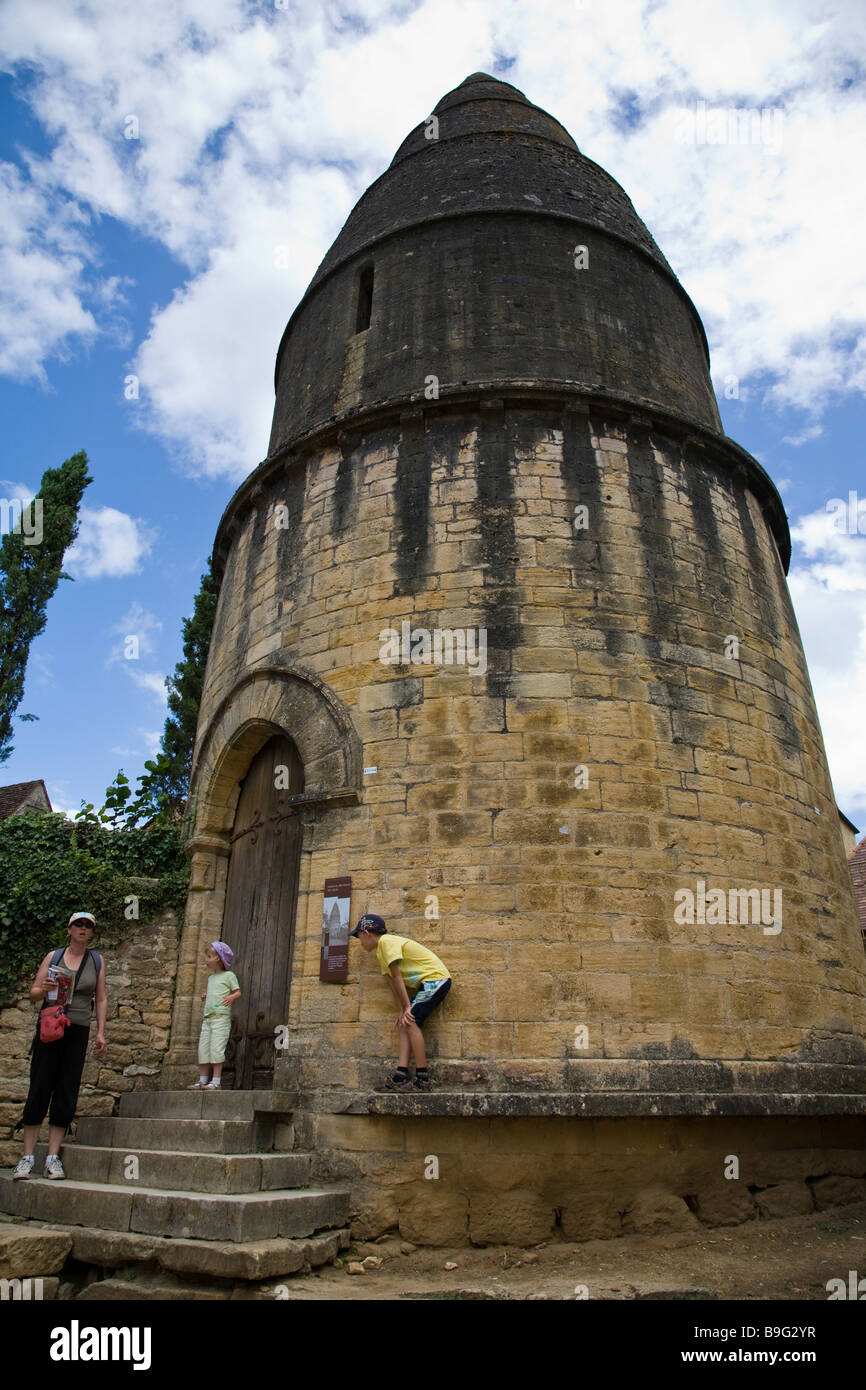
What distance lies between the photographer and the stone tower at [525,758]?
569cm

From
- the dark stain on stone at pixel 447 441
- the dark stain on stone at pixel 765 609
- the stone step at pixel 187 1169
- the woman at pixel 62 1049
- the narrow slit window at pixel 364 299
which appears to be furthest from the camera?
the narrow slit window at pixel 364 299

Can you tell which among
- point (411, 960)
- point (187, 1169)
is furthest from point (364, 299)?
point (187, 1169)

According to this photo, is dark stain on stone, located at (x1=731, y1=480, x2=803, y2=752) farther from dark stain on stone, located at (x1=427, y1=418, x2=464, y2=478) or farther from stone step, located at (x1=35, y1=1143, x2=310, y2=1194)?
stone step, located at (x1=35, y1=1143, x2=310, y2=1194)

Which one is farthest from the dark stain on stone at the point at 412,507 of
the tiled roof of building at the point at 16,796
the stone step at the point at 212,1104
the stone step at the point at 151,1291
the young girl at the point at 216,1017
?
the tiled roof of building at the point at 16,796

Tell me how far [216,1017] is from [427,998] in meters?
2.11

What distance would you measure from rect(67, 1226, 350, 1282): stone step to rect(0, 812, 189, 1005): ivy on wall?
3.36 m

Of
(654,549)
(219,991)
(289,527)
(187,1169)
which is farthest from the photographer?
(289,527)

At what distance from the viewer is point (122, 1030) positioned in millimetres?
7773

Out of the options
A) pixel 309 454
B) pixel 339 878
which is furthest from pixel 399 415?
pixel 339 878

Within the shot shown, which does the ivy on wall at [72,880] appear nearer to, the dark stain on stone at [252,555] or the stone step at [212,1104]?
the stone step at [212,1104]

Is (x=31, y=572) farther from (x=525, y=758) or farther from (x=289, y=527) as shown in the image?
(x=525, y=758)

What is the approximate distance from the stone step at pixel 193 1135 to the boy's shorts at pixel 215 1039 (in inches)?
32.5

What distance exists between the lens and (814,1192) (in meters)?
6.08

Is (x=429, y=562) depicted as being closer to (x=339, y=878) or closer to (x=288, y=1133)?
(x=339, y=878)
